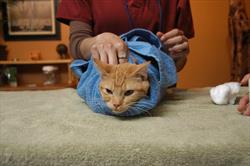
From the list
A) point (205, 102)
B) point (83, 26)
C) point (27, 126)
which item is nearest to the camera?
point (27, 126)

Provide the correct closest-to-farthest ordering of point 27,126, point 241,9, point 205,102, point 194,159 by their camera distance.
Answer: point 194,159 → point 27,126 → point 205,102 → point 241,9

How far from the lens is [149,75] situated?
2.16 ft

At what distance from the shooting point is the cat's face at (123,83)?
24.4 inches

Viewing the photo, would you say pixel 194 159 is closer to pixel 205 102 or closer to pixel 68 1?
pixel 205 102

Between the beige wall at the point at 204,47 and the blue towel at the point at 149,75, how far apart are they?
1485 mm

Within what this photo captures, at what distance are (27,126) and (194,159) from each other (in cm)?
30

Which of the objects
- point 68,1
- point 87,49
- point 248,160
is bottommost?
point 248,160

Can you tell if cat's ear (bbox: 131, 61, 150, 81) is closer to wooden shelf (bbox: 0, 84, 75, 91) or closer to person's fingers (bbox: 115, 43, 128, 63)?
person's fingers (bbox: 115, 43, 128, 63)

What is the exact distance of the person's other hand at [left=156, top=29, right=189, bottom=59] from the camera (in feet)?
2.57

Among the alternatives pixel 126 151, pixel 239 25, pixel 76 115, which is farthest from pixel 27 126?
pixel 239 25

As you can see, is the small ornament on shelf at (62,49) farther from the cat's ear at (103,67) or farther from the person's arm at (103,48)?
the cat's ear at (103,67)

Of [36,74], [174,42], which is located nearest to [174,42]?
[174,42]

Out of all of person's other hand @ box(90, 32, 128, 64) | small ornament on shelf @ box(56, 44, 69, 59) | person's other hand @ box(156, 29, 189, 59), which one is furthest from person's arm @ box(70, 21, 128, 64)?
small ornament on shelf @ box(56, 44, 69, 59)

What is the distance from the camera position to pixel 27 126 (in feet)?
1.84
